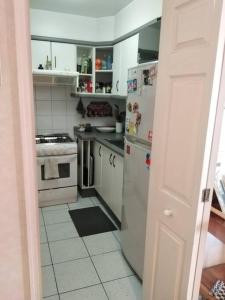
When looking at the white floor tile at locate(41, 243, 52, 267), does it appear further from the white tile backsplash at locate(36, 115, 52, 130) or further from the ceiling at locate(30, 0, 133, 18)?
the ceiling at locate(30, 0, 133, 18)

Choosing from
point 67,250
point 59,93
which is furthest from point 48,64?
point 67,250

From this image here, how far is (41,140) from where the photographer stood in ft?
10.3

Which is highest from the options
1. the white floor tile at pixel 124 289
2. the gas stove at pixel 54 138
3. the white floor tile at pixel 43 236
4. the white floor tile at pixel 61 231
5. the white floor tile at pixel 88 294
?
the gas stove at pixel 54 138

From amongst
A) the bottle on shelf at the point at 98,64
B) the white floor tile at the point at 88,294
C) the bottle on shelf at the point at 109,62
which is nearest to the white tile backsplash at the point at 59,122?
the bottle on shelf at the point at 98,64

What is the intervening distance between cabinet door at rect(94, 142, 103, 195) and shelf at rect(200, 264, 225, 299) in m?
1.92

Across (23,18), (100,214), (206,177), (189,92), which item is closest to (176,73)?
(189,92)

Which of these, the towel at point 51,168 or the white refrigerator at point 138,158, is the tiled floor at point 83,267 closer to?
the white refrigerator at point 138,158

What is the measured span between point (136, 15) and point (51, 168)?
196 centimetres

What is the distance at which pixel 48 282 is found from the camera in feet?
6.12

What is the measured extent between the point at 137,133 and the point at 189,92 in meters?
0.79

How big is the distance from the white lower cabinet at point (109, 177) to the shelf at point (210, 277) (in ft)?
4.09

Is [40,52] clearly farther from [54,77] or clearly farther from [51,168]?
[51,168]

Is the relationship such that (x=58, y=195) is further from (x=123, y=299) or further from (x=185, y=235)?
(x=185, y=235)

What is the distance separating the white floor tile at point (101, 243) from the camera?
2.27m
